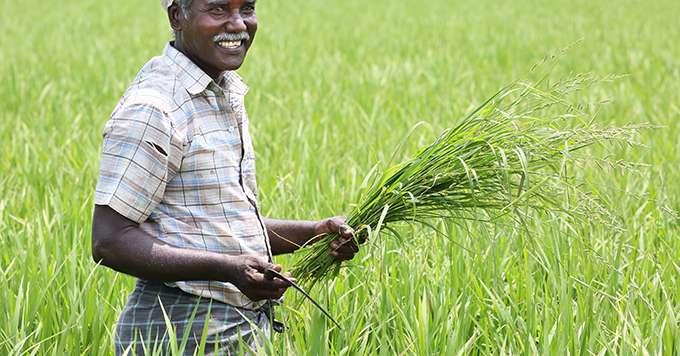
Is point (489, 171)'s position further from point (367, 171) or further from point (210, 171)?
point (367, 171)

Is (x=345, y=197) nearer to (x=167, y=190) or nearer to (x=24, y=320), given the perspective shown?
(x=24, y=320)

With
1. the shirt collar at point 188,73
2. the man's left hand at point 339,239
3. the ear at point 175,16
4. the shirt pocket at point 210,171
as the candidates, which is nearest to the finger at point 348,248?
the man's left hand at point 339,239

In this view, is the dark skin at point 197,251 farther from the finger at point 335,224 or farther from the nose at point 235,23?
the finger at point 335,224

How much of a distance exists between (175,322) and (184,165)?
0.29 metres

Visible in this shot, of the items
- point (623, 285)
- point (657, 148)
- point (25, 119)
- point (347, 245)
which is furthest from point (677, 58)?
point (347, 245)

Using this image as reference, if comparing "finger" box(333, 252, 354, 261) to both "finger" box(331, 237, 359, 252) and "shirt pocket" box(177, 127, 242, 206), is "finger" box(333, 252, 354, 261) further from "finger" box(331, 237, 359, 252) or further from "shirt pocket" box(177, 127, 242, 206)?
"shirt pocket" box(177, 127, 242, 206)

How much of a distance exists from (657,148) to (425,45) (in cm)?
528

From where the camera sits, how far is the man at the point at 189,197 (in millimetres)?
1813

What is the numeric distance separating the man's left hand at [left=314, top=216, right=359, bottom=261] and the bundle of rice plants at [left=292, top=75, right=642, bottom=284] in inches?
0.9

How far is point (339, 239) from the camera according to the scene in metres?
2.14

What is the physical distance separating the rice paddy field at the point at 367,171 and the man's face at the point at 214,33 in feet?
1.60

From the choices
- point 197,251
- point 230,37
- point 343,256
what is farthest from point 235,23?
point 343,256

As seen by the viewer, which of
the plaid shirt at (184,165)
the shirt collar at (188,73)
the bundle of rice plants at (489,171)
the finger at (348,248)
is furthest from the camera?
the finger at (348,248)

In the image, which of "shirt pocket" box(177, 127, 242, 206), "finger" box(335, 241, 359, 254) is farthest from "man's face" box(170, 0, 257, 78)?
"finger" box(335, 241, 359, 254)
